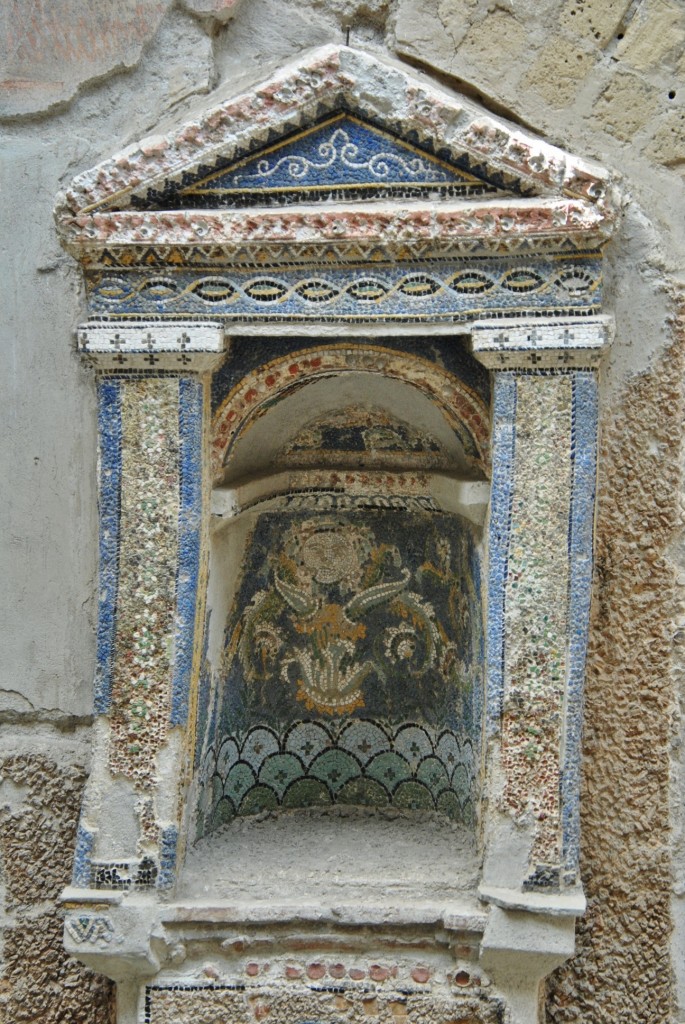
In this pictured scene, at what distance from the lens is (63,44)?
9.70ft

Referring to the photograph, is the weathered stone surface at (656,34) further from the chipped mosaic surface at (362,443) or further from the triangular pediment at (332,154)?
the chipped mosaic surface at (362,443)

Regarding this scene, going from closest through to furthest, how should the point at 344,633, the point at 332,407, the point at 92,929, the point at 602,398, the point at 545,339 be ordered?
the point at 545,339 → the point at 92,929 → the point at 602,398 → the point at 332,407 → the point at 344,633

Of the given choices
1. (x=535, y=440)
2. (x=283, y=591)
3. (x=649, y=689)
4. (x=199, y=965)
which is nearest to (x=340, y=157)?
(x=535, y=440)

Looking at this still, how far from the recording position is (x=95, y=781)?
2.74 m

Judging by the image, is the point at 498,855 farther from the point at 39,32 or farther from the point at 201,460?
the point at 39,32

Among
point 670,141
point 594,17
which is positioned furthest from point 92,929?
point 594,17

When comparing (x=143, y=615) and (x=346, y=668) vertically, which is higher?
(x=143, y=615)

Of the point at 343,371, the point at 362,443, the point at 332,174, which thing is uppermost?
the point at 332,174

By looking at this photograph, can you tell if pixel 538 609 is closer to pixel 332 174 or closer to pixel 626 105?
pixel 332 174

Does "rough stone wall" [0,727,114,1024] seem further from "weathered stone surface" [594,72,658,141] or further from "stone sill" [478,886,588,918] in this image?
"weathered stone surface" [594,72,658,141]

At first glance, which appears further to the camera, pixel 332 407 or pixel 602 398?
pixel 332 407

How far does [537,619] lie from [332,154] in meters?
0.97

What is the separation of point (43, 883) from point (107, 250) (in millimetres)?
1371

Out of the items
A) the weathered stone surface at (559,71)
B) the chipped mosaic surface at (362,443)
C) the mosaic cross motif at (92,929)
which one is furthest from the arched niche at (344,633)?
the weathered stone surface at (559,71)
